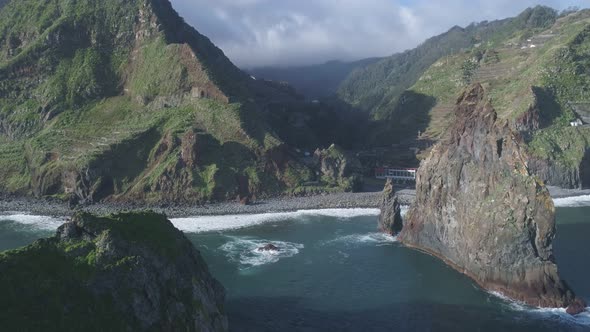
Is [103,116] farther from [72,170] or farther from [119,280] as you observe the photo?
[119,280]

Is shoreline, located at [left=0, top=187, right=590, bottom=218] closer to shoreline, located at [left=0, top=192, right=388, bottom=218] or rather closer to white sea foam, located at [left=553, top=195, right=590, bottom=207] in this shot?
shoreline, located at [left=0, top=192, right=388, bottom=218]

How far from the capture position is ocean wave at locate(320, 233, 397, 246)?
85250mm

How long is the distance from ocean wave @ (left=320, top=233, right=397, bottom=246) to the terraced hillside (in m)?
57.1

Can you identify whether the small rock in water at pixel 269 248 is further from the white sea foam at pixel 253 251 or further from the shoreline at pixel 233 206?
the shoreline at pixel 233 206

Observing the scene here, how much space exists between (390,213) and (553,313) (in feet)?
117

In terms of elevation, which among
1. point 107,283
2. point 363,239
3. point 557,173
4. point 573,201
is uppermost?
point 557,173

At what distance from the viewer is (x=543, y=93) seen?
486ft

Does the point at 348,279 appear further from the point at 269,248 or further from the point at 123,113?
the point at 123,113

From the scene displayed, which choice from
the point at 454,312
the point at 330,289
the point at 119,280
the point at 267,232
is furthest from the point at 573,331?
the point at 267,232

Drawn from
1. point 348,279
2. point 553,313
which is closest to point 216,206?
point 348,279

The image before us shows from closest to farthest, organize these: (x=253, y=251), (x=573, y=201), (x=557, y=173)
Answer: (x=253, y=251) < (x=573, y=201) < (x=557, y=173)

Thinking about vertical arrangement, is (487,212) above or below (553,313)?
above

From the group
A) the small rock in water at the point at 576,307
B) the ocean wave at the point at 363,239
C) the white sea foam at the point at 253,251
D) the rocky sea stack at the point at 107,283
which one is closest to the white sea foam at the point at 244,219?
the white sea foam at the point at 253,251

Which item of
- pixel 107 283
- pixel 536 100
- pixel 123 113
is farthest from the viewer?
pixel 123 113
